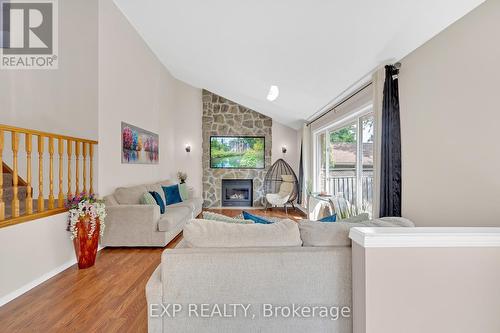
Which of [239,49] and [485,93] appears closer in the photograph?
[485,93]

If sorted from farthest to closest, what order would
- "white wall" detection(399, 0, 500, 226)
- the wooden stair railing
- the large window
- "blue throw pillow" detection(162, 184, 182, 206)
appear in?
"blue throw pillow" detection(162, 184, 182, 206) < the large window < the wooden stair railing < "white wall" detection(399, 0, 500, 226)

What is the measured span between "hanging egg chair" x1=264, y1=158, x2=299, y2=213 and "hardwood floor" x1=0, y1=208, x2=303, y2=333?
466cm

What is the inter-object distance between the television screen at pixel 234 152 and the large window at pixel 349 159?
6.62ft

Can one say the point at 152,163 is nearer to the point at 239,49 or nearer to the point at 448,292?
the point at 239,49

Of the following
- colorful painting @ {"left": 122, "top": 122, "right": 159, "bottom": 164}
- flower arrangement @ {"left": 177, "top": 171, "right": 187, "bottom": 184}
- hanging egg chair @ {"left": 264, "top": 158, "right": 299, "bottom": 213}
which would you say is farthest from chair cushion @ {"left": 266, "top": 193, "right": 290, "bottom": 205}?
colorful painting @ {"left": 122, "top": 122, "right": 159, "bottom": 164}

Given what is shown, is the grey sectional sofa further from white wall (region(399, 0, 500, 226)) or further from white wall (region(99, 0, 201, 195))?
white wall (region(99, 0, 201, 195))

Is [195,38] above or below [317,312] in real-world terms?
above

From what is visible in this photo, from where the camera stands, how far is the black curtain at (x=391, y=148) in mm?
2789

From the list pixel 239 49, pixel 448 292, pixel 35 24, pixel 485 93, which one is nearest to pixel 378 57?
pixel 485 93

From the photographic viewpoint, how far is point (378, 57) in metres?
2.80

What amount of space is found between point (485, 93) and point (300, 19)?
1688 millimetres

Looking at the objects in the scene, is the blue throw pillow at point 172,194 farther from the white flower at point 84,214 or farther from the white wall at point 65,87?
the white flower at point 84,214

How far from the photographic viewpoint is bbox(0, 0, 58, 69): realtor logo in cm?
362

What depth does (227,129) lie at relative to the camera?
766cm
